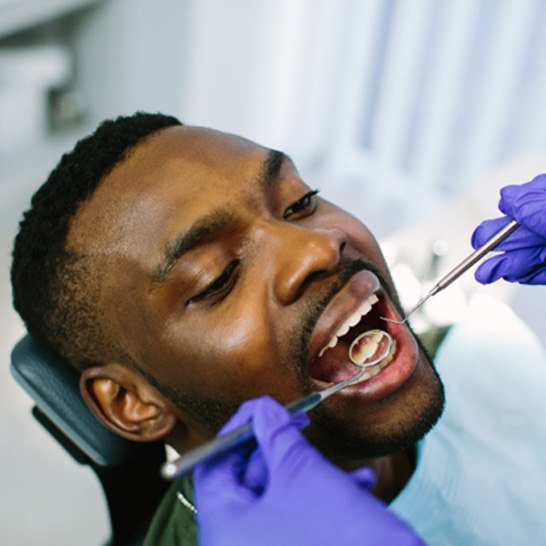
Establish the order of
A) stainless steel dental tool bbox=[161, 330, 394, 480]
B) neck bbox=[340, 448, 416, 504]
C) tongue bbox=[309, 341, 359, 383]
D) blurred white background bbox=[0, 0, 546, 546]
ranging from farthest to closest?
blurred white background bbox=[0, 0, 546, 546] → neck bbox=[340, 448, 416, 504] → tongue bbox=[309, 341, 359, 383] → stainless steel dental tool bbox=[161, 330, 394, 480]

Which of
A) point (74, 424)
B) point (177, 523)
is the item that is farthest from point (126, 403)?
point (177, 523)

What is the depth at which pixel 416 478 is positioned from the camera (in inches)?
51.0

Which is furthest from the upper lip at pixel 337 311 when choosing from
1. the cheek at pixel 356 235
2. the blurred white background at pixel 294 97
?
the blurred white background at pixel 294 97

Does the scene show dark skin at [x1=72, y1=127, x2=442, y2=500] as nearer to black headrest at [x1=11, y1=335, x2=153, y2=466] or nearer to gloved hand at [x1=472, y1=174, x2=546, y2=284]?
black headrest at [x1=11, y1=335, x2=153, y2=466]

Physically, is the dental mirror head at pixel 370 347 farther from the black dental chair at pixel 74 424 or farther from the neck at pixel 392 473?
the black dental chair at pixel 74 424

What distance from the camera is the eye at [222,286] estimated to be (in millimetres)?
1089

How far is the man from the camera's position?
1.07 metres

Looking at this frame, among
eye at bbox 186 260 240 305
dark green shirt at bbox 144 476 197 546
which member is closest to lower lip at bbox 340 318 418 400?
eye at bbox 186 260 240 305

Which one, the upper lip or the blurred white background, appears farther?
the blurred white background

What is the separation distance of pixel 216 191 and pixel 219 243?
0.08 m

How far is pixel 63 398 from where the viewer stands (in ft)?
3.95

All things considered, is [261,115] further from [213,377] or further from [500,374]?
[213,377]

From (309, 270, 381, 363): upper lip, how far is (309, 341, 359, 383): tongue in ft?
0.28

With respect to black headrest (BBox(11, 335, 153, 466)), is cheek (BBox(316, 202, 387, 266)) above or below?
above
